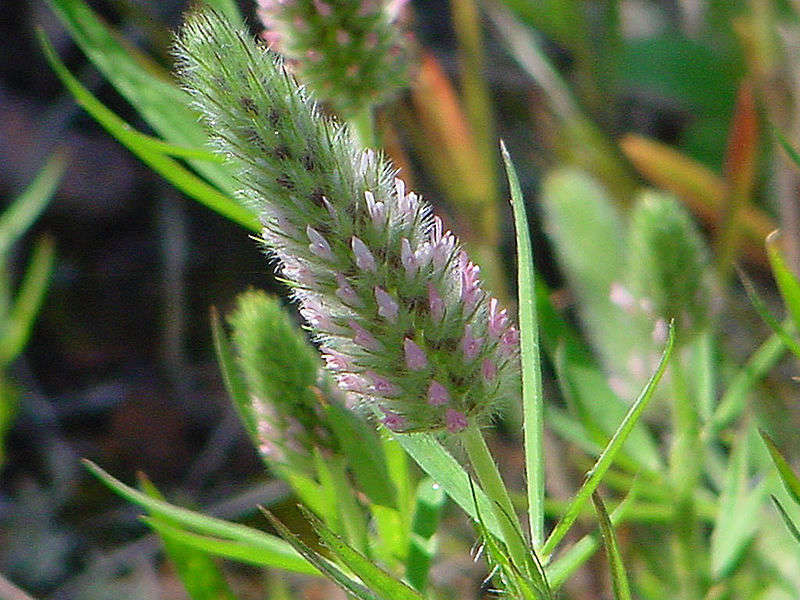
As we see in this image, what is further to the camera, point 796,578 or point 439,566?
point 439,566

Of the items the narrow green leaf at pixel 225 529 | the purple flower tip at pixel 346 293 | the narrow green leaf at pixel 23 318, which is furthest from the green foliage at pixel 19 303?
the purple flower tip at pixel 346 293

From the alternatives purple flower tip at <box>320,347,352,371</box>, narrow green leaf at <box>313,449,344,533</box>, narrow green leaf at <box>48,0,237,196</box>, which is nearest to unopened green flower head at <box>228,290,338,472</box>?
narrow green leaf at <box>313,449,344,533</box>

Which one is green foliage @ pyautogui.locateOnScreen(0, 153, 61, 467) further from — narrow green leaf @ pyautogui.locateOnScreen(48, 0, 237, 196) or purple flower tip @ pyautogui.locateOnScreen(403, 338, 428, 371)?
purple flower tip @ pyautogui.locateOnScreen(403, 338, 428, 371)

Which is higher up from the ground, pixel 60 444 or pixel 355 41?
pixel 355 41

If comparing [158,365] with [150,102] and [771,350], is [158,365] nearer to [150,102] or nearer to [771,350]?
[150,102]

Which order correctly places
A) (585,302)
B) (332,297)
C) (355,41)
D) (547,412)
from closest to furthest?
(332,297), (355,41), (547,412), (585,302)

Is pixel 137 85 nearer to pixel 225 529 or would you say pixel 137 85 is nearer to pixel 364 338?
pixel 225 529

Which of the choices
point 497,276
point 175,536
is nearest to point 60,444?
point 497,276

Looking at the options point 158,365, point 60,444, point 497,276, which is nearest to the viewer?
point 497,276
